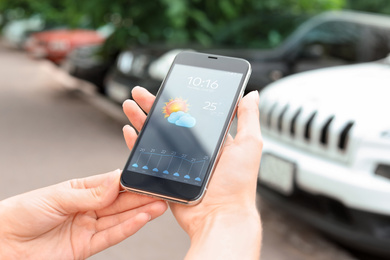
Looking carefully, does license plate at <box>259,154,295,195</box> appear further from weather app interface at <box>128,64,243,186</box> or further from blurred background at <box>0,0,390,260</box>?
weather app interface at <box>128,64,243,186</box>

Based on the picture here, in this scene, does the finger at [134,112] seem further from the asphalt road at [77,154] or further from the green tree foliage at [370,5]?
the green tree foliage at [370,5]

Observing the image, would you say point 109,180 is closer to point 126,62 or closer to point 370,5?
point 126,62

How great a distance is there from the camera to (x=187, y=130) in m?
1.74

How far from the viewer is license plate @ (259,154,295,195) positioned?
3.17 meters

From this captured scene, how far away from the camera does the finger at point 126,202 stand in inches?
64.4

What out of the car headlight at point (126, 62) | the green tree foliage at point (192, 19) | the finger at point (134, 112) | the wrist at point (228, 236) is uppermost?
the finger at point (134, 112)

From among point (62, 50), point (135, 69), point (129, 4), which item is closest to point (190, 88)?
point (135, 69)

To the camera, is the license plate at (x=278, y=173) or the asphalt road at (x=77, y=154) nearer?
the license plate at (x=278, y=173)

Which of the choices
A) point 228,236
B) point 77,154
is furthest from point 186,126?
point 77,154

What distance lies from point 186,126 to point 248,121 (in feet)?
0.76

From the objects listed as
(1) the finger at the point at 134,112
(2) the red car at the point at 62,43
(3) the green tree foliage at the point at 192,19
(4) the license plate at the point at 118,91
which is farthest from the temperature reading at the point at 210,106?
(2) the red car at the point at 62,43

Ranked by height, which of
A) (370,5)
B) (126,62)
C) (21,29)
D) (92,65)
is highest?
(126,62)

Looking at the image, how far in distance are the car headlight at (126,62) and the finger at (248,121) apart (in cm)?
485

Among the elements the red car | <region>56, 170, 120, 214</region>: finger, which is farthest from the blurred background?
the red car
